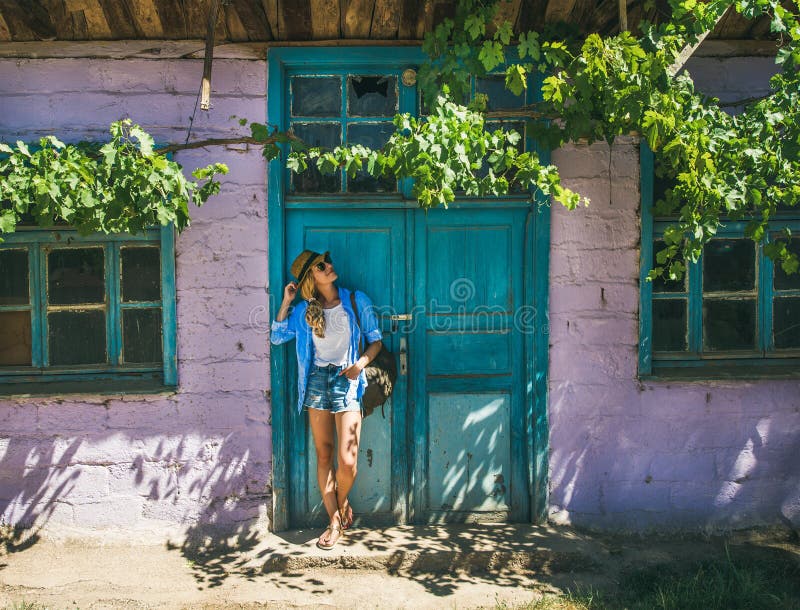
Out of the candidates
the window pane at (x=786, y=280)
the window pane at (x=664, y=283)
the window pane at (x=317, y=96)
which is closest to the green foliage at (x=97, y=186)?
the window pane at (x=317, y=96)

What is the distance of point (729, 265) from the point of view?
15.9 ft

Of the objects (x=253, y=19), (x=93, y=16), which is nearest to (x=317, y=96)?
(x=253, y=19)

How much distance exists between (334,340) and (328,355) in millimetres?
99

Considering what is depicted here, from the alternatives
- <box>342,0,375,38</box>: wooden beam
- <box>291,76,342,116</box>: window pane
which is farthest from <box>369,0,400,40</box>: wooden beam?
<box>291,76,342,116</box>: window pane

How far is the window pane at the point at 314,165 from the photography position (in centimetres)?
461

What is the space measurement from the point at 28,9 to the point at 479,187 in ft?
9.55

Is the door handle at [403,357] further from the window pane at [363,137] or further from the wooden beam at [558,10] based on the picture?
the wooden beam at [558,10]

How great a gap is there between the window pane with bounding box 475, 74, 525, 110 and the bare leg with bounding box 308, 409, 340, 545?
7.52 ft

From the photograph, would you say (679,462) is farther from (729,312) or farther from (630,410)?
(729,312)

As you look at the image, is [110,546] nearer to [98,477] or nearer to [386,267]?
[98,477]

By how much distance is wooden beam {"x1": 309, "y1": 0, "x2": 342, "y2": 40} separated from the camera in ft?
14.0

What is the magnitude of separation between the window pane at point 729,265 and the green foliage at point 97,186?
136 inches

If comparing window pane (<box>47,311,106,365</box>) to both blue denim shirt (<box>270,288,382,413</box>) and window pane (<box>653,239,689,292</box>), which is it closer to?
blue denim shirt (<box>270,288,382,413</box>)

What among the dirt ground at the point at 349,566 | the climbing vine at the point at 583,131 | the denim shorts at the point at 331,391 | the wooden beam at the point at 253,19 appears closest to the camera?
the climbing vine at the point at 583,131
